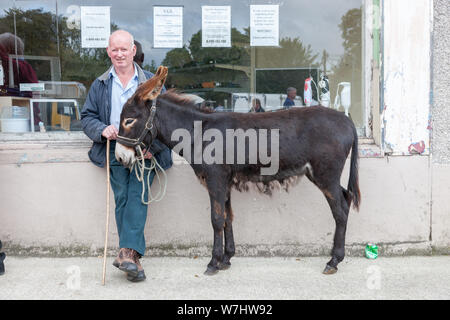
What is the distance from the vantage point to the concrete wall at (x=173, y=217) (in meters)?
4.27

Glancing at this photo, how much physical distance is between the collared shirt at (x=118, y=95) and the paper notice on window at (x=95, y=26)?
120 cm

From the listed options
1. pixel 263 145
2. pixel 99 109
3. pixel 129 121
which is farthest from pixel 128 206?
pixel 263 145

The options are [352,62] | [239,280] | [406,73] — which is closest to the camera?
[239,280]

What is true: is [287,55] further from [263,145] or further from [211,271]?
[211,271]

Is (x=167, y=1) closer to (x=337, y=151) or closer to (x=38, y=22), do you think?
(x=38, y=22)

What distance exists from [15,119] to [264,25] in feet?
9.41

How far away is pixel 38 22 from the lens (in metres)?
4.77

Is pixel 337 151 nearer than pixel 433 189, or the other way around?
pixel 337 151

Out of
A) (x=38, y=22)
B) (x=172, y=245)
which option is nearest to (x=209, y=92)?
(x=172, y=245)

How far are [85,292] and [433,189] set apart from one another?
3.28 m

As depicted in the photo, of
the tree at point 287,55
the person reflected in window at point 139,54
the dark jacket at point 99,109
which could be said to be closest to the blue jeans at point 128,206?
the dark jacket at point 99,109

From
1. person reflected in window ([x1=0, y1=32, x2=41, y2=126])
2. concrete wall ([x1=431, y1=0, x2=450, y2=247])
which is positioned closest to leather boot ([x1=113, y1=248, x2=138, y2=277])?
person reflected in window ([x1=0, y1=32, x2=41, y2=126])

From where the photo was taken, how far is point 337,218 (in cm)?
371

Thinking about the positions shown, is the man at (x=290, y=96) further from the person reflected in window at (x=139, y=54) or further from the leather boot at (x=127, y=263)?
the leather boot at (x=127, y=263)
